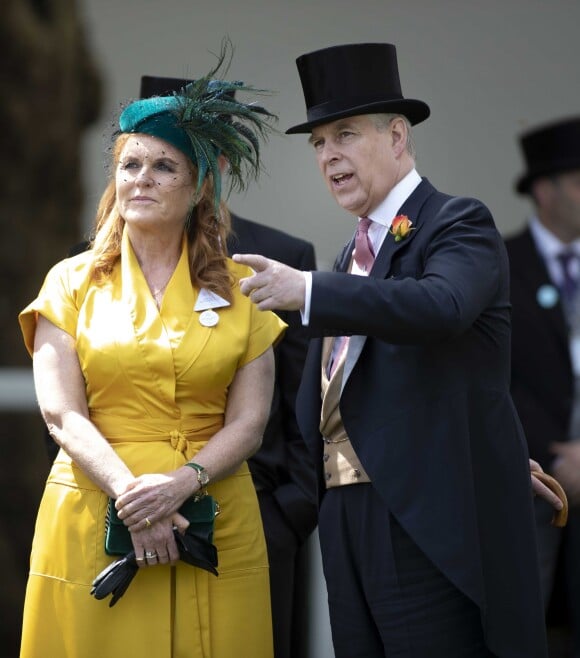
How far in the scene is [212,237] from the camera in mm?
3670

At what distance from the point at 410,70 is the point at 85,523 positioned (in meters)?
2.21

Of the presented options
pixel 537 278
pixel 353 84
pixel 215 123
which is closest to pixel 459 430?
pixel 353 84

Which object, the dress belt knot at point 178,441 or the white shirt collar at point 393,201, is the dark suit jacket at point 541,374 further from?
the dress belt knot at point 178,441

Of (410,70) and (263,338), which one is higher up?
(410,70)

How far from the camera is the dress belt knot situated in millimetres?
3438

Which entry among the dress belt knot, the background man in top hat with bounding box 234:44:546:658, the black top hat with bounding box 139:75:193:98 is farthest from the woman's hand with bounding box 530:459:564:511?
the black top hat with bounding box 139:75:193:98

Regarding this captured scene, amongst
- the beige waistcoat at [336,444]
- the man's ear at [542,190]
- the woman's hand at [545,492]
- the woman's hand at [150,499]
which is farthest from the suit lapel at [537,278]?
the woman's hand at [150,499]

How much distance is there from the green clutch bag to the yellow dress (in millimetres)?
51

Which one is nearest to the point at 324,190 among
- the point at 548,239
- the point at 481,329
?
the point at 548,239

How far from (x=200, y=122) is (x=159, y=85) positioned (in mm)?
693

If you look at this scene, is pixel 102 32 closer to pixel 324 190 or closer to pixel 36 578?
pixel 324 190

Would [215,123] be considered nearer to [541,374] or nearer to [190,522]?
[190,522]

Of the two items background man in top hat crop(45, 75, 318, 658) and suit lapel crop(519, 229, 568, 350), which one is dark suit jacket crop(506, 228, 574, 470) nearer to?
suit lapel crop(519, 229, 568, 350)

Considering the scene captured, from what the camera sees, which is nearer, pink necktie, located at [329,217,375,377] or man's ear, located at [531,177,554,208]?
pink necktie, located at [329,217,375,377]
